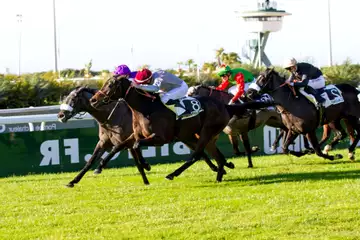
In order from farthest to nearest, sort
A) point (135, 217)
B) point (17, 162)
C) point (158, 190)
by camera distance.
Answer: point (17, 162)
point (158, 190)
point (135, 217)

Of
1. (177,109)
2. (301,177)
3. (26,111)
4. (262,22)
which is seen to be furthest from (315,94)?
(262,22)

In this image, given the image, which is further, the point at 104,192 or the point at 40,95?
the point at 40,95

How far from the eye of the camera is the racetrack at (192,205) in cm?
776

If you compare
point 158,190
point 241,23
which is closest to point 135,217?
point 158,190

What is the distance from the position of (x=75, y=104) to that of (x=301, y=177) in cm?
345

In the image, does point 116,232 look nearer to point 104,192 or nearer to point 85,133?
point 104,192

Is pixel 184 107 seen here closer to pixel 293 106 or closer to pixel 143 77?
pixel 143 77

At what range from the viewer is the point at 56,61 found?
4178 cm

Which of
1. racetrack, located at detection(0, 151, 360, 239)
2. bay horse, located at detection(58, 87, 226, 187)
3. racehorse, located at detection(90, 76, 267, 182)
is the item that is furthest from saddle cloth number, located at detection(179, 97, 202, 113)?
bay horse, located at detection(58, 87, 226, 187)

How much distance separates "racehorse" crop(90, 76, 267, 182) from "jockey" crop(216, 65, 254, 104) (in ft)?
4.44

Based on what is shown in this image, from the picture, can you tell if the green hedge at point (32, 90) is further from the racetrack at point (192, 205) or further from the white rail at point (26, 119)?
the racetrack at point (192, 205)

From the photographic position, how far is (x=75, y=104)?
12047 millimetres

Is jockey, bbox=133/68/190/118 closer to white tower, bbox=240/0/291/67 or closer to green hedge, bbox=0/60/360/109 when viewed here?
green hedge, bbox=0/60/360/109

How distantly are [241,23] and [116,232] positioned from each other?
7074cm
